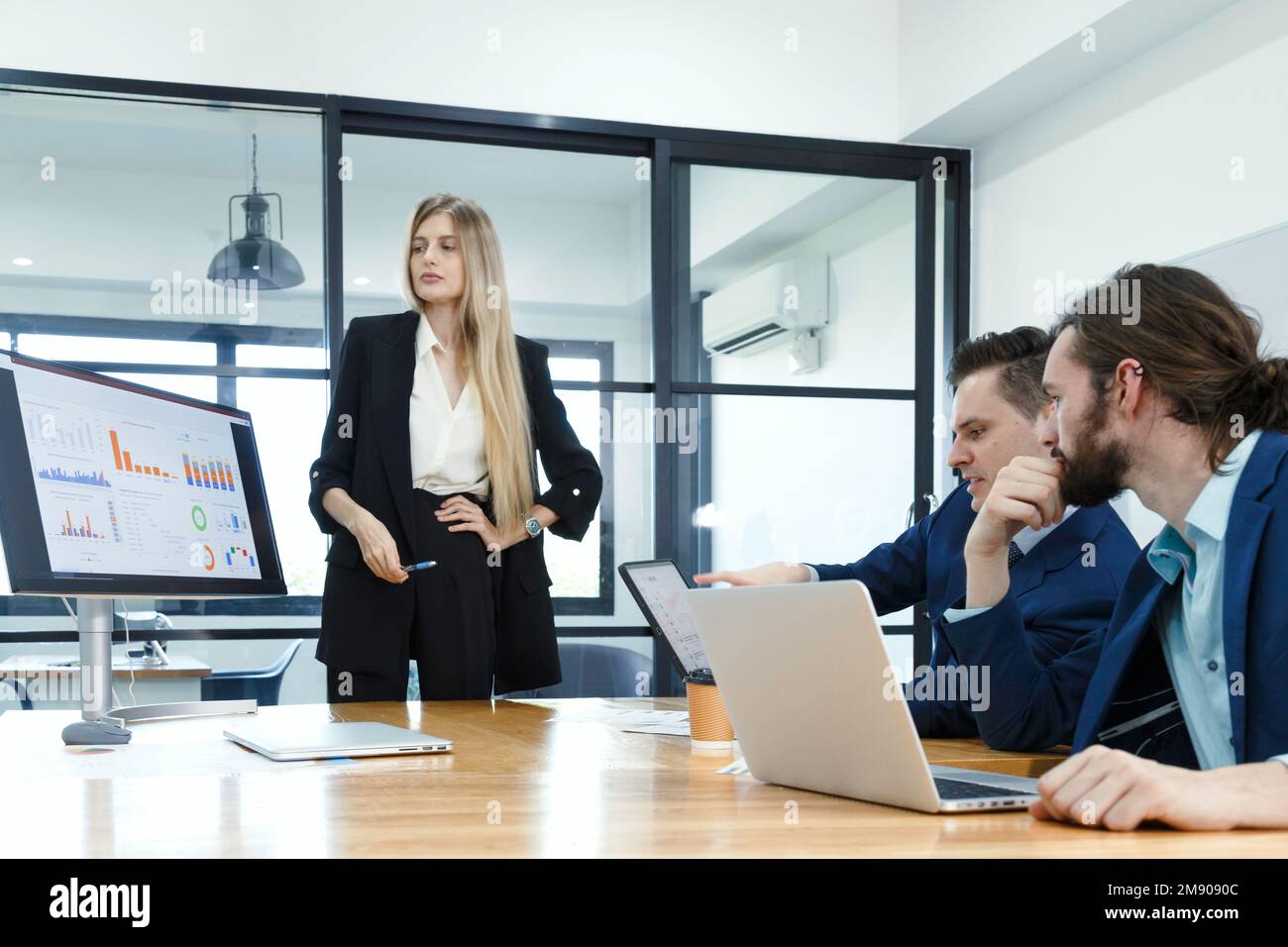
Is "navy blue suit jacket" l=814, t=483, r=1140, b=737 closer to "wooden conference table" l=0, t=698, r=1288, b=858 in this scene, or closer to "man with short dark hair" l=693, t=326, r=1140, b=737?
"man with short dark hair" l=693, t=326, r=1140, b=737

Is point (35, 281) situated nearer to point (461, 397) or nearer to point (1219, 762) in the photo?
point (461, 397)

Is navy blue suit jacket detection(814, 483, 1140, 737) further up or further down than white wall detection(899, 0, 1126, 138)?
further down

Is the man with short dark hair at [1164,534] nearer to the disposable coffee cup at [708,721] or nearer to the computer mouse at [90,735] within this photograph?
the disposable coffee cup at [708,721]

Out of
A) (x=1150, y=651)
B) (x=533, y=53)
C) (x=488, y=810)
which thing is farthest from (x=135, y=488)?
(x=533, y=53)

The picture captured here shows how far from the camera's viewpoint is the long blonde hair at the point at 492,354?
8.39ft

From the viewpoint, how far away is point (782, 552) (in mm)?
4707

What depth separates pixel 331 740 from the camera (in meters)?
1.53

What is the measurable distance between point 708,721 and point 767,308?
3232 mm

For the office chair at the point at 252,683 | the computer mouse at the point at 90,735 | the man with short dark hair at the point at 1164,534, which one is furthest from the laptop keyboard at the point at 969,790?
the office chair at the point at 252,683

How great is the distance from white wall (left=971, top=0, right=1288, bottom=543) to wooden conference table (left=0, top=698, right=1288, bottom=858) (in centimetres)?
240

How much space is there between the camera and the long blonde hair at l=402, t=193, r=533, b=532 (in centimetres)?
Result: 256

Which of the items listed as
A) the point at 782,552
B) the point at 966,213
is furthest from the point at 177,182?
the point at 966,213

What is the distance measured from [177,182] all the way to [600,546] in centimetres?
182

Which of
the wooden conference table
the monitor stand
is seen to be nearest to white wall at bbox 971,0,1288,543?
the wooden conference table
